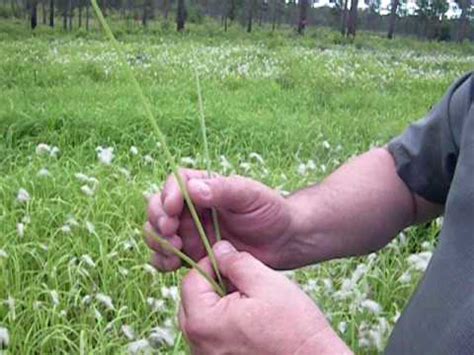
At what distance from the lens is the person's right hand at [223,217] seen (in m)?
1.22

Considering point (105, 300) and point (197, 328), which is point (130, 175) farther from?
point (197, 328)

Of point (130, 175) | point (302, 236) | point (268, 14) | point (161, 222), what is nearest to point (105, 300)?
point (302, 236)

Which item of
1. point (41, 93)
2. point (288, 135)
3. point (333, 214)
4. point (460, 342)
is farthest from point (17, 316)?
point (41, 93)

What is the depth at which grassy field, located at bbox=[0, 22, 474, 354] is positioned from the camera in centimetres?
246

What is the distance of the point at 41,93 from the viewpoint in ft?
22.2

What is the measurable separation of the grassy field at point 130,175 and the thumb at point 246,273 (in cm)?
105

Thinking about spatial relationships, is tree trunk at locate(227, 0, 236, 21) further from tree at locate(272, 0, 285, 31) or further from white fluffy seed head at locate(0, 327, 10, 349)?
white fluffy seed head at locate(0, 327, 10, 349)

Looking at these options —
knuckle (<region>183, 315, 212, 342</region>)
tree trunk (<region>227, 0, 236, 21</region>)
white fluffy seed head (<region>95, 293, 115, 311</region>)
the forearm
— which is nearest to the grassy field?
white fluffy seed head (<region>95, 293, 115, 311</region>)

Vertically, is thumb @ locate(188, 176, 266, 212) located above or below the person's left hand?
above

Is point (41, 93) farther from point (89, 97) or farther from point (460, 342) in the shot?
point (460, 342)

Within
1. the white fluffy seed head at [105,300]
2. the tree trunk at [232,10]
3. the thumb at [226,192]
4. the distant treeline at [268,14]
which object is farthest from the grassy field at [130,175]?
the tree trunk at [232,10]

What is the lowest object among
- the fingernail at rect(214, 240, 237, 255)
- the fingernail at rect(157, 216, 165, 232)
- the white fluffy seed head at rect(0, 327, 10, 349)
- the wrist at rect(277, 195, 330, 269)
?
the white fluffy seed head at rect(0, 327, 10, 349)

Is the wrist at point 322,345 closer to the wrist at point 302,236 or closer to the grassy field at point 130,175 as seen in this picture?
the wrist at point 302,236

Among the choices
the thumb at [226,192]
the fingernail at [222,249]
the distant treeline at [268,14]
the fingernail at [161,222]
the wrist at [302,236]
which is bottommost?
the distant treeline at [268,14]
